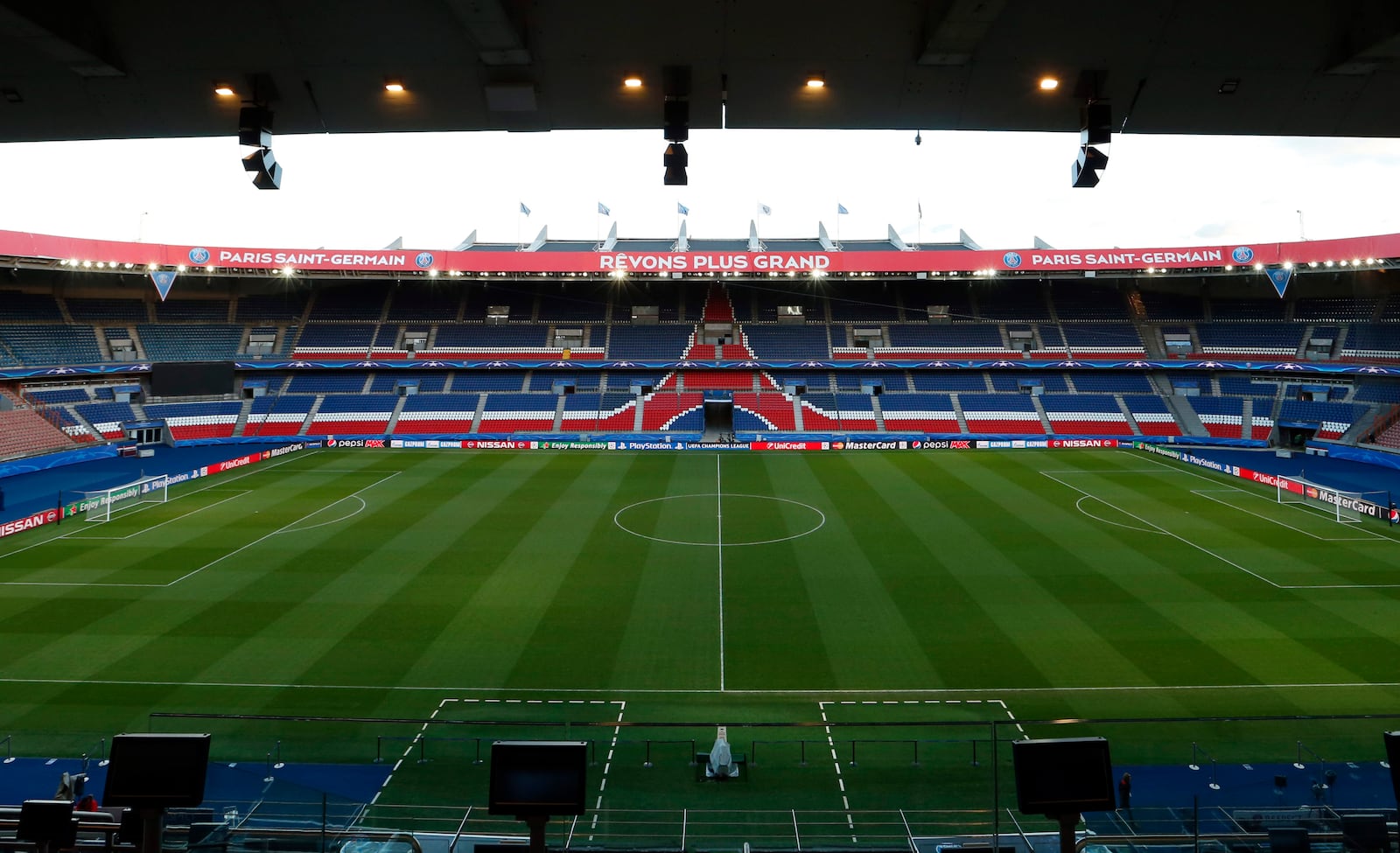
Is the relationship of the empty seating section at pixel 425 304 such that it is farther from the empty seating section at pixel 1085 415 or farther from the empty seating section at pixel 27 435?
the empty seating section at pixel 1085 415

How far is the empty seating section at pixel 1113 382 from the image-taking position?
4938 centimetres

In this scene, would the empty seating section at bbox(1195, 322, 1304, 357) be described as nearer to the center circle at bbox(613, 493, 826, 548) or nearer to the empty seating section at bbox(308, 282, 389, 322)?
the center circle at bbox(613, 493, 826, 548)

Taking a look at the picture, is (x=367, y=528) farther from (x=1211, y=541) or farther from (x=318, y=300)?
(x=318, y=300)

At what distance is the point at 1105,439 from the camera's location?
4475 centimetres

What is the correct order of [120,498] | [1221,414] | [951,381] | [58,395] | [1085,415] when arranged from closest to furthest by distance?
1. [120,498]
2. [58,395]
3. [1221,414]
4. [1085,415]
5. [951,381]

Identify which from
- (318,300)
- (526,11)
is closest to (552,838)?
(526,11)

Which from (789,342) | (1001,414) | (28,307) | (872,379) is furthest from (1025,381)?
(28,307)

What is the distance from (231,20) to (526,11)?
1970 mm

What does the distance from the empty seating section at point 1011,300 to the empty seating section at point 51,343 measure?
58959 millimetres

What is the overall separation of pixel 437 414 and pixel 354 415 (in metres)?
5.28

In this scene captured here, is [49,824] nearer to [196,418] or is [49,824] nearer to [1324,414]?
[196,418]

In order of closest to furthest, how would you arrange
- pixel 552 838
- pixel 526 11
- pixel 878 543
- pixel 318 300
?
pixel 526 11
pixel 552 838
pixel 878 543
pixel 318 300

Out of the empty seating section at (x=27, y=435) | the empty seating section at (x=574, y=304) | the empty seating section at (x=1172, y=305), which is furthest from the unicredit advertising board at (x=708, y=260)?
the empty seating section at (x=27, y=435)

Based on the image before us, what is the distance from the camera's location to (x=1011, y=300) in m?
55.9
